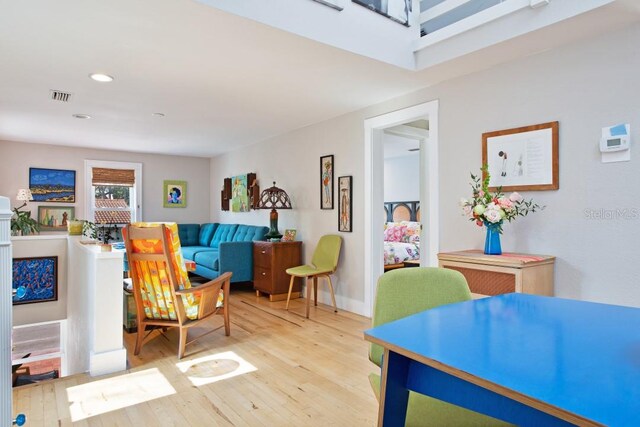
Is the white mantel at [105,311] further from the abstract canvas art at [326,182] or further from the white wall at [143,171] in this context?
the white wall at [143,171]

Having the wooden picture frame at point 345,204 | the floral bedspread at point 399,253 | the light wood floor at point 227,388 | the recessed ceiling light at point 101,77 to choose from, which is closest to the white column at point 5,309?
the light wood floor at point 227,388

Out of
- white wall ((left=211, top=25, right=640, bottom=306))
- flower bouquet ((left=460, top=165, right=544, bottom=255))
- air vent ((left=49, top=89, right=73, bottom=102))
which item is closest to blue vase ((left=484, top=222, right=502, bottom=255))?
flower bouquet ((left=460, top=165, right=544, bottom=255))

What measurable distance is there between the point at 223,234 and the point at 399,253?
9.87ft

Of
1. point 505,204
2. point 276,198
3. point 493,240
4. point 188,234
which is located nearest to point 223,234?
point 188,234

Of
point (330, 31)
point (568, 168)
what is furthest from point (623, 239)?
point (330, 31)

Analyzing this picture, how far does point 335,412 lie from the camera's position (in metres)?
2.17

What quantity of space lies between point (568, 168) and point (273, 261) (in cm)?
332

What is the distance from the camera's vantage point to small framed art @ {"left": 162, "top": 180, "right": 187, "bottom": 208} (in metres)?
7.53

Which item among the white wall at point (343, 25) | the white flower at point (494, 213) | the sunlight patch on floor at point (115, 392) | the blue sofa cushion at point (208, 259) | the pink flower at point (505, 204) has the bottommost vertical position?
the sunlight patch on floor at point (115, 392)

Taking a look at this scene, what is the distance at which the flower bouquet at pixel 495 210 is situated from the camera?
104 inches

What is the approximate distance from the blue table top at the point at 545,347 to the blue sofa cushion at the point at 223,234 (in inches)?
213

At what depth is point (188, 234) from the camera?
24.1ft

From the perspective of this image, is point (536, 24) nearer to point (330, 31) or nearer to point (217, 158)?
point (330, 31)

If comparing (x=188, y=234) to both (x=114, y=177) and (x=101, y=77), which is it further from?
(x=101, y=77)
